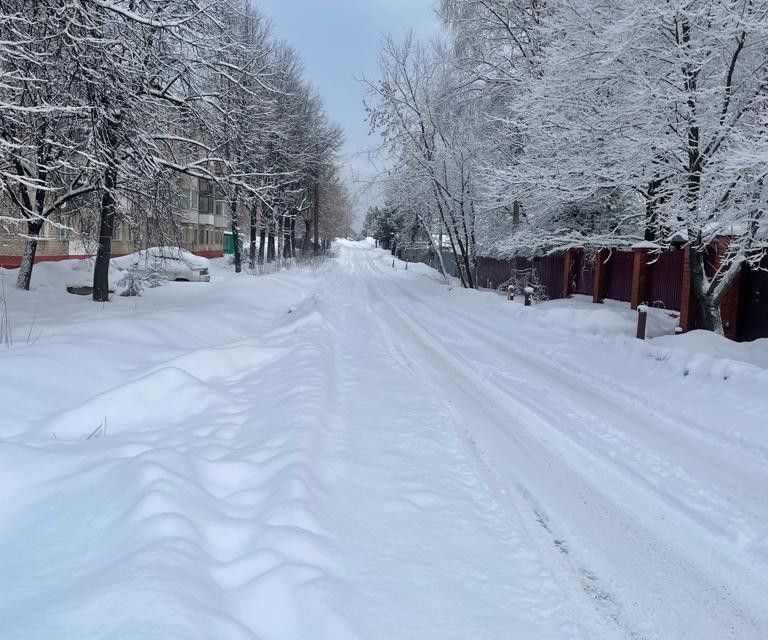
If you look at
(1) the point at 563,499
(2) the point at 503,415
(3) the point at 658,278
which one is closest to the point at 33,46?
(2) the point at 503,415

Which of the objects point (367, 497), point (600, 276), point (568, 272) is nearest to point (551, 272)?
point (568, 272)

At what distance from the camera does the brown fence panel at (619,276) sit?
54.7 ft

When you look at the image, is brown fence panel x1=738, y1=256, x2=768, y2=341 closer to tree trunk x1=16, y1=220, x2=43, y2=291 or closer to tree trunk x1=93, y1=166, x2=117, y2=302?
tree trunk x1=93, y1=166, x2=117, y2=302

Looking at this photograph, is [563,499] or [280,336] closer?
[563,499]

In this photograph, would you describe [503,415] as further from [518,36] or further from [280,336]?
[518,36]

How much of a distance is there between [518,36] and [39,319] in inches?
720

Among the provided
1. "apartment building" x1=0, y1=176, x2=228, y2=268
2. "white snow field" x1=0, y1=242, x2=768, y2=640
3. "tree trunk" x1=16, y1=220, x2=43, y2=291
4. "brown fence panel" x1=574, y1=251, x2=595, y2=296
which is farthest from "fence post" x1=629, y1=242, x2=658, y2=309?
"tree trunk" x1=16, y1=220, x2=43, y2=291

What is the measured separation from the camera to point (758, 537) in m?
3.89

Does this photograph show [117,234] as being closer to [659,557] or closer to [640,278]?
[640,278]

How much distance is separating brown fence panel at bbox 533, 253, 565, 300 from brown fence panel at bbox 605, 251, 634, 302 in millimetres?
2685

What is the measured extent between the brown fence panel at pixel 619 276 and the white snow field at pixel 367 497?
837 cm

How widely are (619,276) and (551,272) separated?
4.10 metres

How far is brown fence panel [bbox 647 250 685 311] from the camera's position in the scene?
14.1 m

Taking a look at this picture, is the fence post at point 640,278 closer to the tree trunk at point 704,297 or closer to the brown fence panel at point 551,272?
the tree trunk at point 704,297
